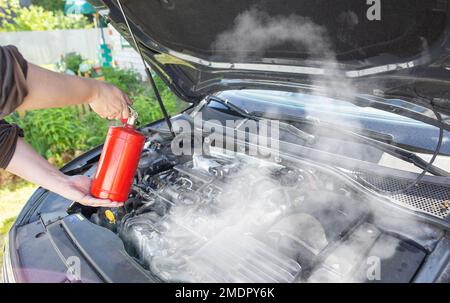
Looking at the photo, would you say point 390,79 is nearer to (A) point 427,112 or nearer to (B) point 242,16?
(A) point 427,112

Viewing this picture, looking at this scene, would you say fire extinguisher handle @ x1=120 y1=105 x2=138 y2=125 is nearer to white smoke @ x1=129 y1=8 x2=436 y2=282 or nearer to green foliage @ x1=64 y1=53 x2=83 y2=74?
white smoke @ x1=129 y1=8 x2=436 y2=282

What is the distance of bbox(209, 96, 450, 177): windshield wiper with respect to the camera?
1.56 metres

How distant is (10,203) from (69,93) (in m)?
2.79

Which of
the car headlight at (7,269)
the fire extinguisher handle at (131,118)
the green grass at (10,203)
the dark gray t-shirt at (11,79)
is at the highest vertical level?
the dark gray t-shirt at (11,79)

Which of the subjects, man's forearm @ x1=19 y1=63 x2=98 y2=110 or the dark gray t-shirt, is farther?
man's forearm @ x1=19 y1=63 x2=98 y2=110

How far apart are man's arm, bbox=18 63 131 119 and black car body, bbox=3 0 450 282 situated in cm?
48

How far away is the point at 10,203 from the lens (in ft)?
11.5

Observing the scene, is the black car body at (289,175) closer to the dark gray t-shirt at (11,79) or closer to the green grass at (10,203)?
the dark gray t-shirt at (11,79)

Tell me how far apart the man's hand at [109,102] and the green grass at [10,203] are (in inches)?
95.3

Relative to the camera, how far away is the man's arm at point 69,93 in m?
1.33

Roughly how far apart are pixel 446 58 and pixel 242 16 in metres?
0.87

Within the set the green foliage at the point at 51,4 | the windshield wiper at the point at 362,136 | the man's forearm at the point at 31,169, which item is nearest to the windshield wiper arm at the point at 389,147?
the windshield wiper at the point at 362,136

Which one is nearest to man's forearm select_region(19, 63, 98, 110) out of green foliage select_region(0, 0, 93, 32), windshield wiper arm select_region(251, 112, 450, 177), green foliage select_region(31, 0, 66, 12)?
windshield wiper arm select_region(251, 112, 450, 177)
